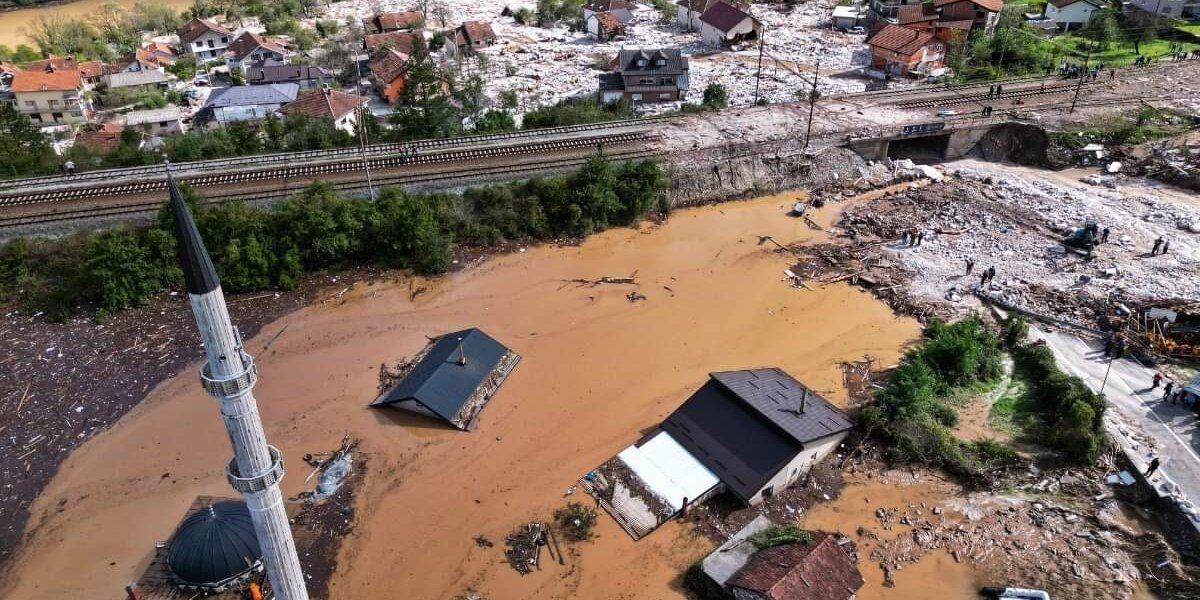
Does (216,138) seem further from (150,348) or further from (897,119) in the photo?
(897,119)

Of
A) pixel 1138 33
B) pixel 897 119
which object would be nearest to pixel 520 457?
pixel 897 119

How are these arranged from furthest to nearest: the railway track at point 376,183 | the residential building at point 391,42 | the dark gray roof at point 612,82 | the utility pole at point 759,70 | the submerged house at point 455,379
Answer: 1. the residential building at point 391,42
2. the utility pole at point 759,70
3. the dark gray roof at point 612,82
4. the railway track at point 376,183
5. the submerged house at point 455,379

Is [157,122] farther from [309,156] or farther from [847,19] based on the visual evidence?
[847,19]

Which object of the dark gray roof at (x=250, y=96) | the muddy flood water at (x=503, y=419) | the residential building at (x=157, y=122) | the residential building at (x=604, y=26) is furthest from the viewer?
the residential building at (x=604, y=26)

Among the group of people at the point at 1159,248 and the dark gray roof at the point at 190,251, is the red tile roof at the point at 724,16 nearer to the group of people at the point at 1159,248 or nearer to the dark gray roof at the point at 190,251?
the group of people at the point at 1159,248

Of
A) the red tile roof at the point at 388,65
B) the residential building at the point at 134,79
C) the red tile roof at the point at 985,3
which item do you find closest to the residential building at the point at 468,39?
the red tile roof at the point at 388,65
